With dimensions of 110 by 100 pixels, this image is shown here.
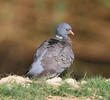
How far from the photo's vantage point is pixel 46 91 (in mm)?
6387

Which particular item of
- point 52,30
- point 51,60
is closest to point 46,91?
point 51,60

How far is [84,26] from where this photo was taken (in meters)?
15.6

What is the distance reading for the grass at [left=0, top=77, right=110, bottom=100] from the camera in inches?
243

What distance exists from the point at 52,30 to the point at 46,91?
8.34 metres

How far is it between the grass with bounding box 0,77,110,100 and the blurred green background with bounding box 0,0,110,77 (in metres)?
3.74

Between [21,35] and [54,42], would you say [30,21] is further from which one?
[54,42]

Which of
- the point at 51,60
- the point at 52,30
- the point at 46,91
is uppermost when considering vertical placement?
the point at 52,30

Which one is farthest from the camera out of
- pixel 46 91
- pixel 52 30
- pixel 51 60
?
pixel 52 30

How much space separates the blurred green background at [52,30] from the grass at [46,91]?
3.74 meters

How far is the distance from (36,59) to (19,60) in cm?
414

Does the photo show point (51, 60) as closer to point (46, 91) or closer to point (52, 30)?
point (46, 91)

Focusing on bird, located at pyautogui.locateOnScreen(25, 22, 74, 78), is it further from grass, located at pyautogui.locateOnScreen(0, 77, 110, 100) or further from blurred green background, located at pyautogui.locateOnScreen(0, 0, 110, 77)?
blurred green background, located at pyautogui.locateOnScreen(0, 0, 110, 77)

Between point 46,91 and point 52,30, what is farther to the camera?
point 52,30

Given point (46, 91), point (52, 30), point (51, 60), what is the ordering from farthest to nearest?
point (52, 30) < point (51, 60) < point (46, 91)
